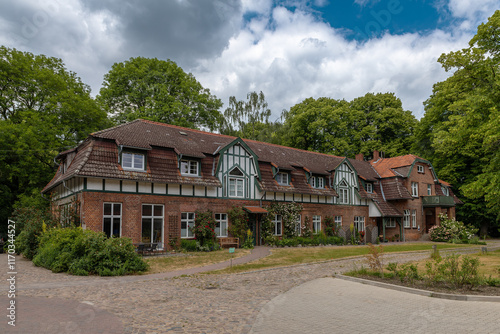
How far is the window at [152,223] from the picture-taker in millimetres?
21083

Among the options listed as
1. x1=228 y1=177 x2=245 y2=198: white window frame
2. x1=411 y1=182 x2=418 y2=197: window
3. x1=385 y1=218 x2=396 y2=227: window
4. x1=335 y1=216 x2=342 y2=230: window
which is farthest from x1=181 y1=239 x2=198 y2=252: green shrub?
x1=411 y1=182 x2=418 y2=197: window

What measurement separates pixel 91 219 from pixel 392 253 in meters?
17.4

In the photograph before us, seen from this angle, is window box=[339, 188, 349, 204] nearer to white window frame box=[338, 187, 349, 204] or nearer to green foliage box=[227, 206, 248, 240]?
white window frame box=[338, 187, 349, 204]

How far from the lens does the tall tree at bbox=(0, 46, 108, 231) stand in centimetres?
2719

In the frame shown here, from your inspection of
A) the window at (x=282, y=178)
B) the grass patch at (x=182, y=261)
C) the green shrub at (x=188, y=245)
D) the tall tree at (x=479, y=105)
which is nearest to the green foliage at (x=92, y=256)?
the grass patch at (x=182, y=261)

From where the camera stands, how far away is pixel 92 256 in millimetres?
13773

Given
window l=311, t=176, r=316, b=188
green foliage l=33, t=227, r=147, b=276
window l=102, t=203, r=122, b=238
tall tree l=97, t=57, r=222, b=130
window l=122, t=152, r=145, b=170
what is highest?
tall tree l=97, t=57, r=222, b=130

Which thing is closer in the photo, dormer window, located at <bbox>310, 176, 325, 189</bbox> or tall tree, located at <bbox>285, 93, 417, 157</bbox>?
dormer window, located at <bbox>310, 176, 325, 189</bbox>

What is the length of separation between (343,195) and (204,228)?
1555 centimetres

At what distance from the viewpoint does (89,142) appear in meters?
20.8

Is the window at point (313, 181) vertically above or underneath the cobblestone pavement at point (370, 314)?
above

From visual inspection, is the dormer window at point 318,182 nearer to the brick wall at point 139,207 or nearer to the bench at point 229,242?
the brick wall at point 139,207

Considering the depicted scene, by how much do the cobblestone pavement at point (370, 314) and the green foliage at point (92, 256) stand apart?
694 centimetres

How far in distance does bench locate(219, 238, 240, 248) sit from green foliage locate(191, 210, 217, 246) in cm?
59
